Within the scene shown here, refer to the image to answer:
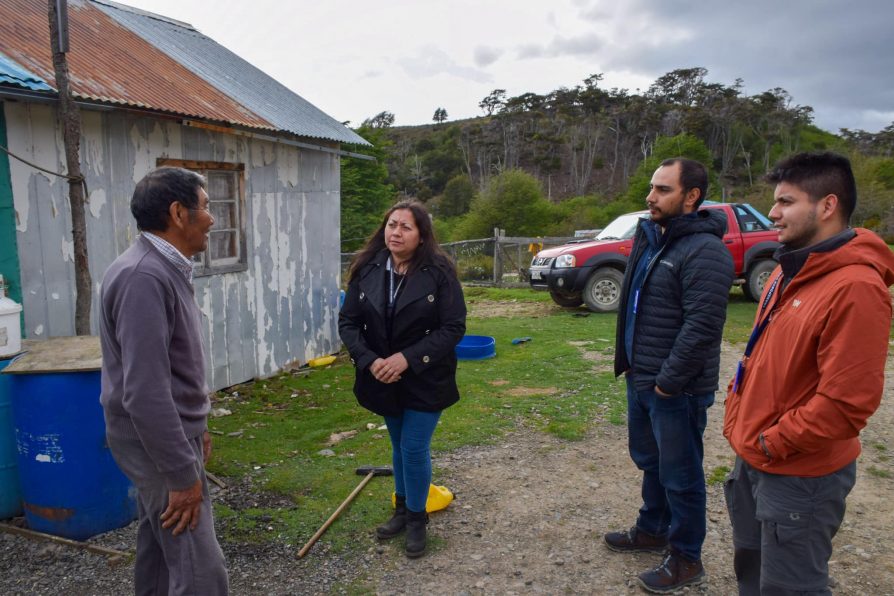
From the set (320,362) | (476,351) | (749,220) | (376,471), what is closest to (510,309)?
(749,220)

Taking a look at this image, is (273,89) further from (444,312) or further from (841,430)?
(841,430)

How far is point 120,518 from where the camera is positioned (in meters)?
3.68

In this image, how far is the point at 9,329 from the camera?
12.6 ft

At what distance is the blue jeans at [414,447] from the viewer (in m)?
3.30

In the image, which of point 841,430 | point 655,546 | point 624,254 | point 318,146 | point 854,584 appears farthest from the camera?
point 624,254

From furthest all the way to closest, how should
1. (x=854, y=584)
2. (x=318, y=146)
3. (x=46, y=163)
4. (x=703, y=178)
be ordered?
(x=318, y=146) → (x=46, y=163) → (x=854, y=584) → (x=703, y=178)

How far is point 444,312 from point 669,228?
1176mm

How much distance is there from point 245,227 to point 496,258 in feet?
34.9

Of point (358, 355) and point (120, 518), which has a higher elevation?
point (358, 355)

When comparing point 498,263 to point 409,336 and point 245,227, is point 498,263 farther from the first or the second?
point 409,336

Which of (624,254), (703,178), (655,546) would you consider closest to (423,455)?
(655,546)

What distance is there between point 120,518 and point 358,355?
5.77 ft

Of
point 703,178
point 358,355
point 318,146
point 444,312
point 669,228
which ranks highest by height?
point 318,146

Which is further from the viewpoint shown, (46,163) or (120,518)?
(46,163)
